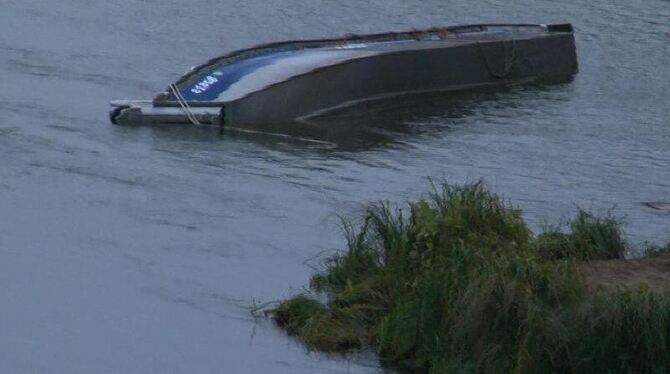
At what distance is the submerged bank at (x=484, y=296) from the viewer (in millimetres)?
10656

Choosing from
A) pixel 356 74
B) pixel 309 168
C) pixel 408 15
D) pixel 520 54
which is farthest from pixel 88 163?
pixel 408 15

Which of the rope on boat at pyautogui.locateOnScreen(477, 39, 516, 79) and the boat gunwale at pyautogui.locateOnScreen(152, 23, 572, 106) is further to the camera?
the rope on boat at pyautogui.locateOnScreen(477, 39, 516, 79)

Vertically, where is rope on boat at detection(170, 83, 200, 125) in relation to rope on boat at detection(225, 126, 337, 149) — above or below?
above

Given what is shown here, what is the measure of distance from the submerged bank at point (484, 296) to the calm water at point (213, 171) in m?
0.47

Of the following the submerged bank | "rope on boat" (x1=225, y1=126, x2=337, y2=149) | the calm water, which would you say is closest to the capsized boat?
"rope on boat" (x1=225, y1=126, x2=337, y2=149)

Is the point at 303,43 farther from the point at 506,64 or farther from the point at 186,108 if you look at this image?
the point at 506,64

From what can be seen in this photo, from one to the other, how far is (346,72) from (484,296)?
11622 millimetres

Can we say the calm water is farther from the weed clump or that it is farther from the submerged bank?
the weed clump

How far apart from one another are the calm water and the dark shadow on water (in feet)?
0.17

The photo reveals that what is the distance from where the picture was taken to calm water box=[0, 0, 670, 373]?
1302 cm

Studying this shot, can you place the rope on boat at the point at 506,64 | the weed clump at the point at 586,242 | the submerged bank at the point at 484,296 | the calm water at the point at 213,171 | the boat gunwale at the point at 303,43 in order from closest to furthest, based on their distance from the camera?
the submerged bank at the point at 484,296
the calm water at the point at 213,171
the weed clump at the point at 586,242
the boat gunwale at the point at 303,43
the rope on boat at the point at 506,64

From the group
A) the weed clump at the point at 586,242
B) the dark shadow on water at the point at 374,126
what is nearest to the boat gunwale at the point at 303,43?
the dark shadow on water at the point at 374,126

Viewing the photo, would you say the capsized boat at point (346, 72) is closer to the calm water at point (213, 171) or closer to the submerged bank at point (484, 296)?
the calm water at point (213, 171)

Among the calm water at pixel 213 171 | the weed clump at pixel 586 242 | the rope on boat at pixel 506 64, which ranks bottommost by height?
the calm water at pixel 213 171
